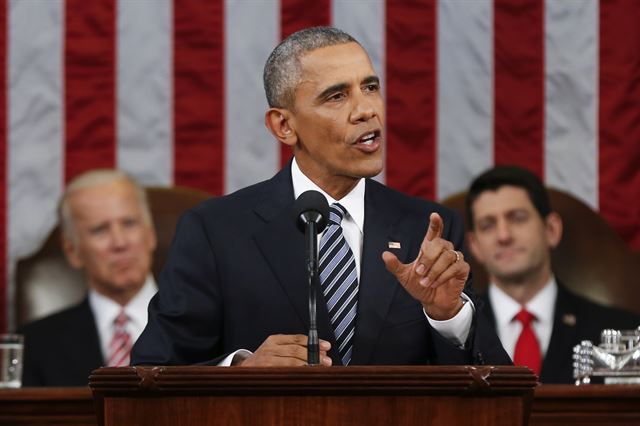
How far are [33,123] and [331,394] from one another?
3.60 metres

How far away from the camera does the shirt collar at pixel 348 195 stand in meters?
3.44

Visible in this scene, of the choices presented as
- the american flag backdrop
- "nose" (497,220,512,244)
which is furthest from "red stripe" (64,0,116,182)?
"nose" (497,220,512,244)

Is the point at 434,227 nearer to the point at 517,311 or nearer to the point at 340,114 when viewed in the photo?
the point at 340,114

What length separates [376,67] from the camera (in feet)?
19.6

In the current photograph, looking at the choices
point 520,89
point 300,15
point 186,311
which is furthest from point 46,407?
point 520,89

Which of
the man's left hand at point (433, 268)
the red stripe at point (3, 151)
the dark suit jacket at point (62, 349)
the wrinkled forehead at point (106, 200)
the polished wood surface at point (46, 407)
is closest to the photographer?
the man's left hand at point (433, 268)

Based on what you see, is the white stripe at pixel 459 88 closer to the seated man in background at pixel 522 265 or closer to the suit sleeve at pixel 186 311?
the seated man in background at pixel 522 265

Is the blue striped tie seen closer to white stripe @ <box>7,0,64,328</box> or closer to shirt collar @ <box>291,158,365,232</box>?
shirt collar @ <box>291,158,365,232</box>

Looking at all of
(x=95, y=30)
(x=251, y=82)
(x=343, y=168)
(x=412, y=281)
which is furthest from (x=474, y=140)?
(x=412, y=281)

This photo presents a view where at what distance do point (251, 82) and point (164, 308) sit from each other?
9.20 ft

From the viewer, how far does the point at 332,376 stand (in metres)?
2.60

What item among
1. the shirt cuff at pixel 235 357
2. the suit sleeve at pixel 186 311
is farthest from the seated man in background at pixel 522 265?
the shirt cuff at pixel 235 357

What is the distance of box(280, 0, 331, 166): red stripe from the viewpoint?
5.95 meters

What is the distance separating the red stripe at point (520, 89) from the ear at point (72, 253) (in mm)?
1755
